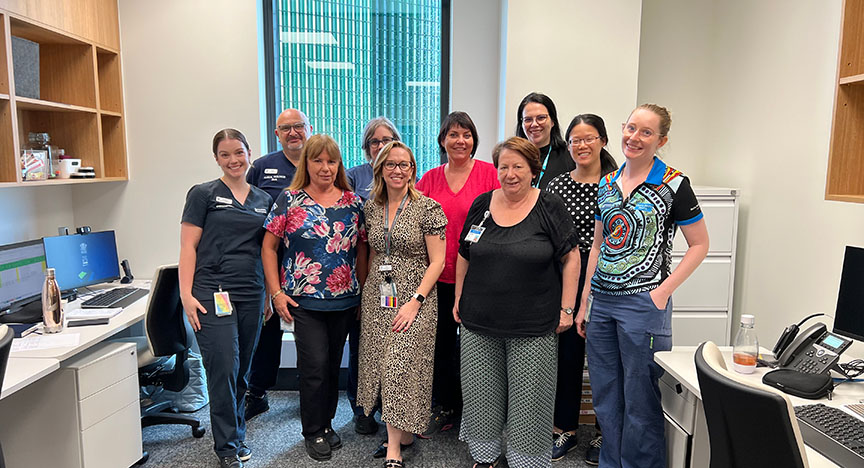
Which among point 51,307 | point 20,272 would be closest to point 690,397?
point 51,307

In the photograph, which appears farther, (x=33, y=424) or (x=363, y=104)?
(x=363, y=104)

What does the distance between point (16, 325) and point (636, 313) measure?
2783 mm

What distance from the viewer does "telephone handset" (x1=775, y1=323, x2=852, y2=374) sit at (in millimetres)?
1795

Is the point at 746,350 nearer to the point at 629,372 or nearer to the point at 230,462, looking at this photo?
the point at 629,372

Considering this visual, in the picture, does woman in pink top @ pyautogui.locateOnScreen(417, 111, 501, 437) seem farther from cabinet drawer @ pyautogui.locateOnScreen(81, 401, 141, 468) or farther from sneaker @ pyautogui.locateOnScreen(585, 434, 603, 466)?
cabinet drawer @ pyautogui.locateOnScreen(81, 401, 141, 468)

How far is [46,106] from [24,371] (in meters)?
1.64

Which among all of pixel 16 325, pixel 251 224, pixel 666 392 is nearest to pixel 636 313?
pixel 666 392

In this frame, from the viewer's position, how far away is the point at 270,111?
3.83 meters

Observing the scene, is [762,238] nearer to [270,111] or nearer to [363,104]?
[363,104]

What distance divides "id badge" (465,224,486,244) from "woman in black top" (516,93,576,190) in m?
0.52

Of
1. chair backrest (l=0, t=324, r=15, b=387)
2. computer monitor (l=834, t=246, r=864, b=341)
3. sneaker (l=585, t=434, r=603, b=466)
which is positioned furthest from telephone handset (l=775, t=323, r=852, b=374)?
chair backrest (l=0, t=324, r=15, b=387)

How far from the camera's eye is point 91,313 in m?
2.62

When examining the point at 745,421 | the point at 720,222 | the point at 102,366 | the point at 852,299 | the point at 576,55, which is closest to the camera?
the point at 745,421

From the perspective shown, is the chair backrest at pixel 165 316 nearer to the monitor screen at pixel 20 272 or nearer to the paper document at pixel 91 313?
the paper document at pixel 91 313
